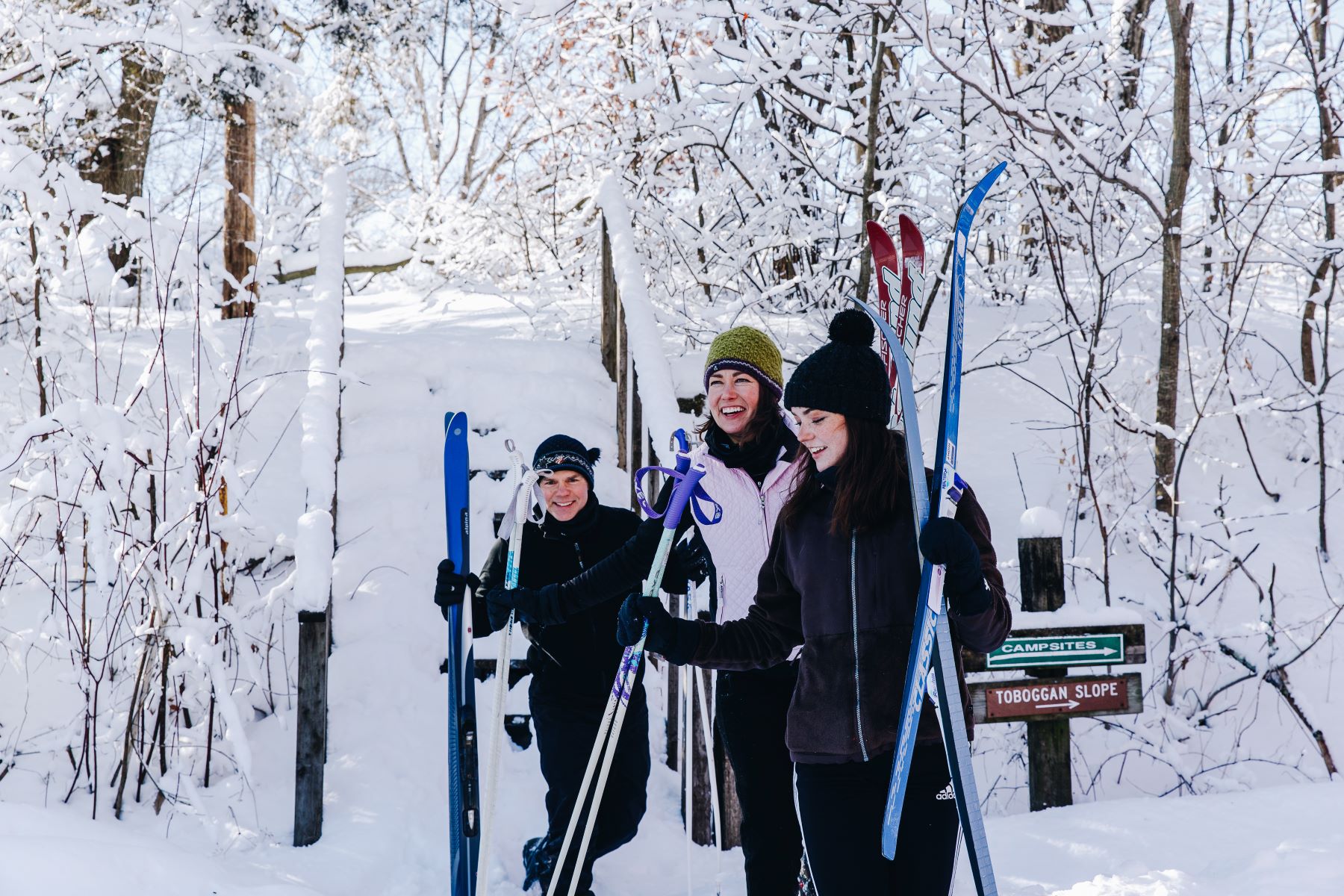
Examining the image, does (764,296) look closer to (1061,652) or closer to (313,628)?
(1061,652)

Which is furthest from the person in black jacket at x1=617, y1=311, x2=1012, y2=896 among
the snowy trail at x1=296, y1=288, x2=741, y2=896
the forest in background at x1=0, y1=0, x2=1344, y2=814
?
the forest in background at x1=0, y1=0, x2=1344, y2=814

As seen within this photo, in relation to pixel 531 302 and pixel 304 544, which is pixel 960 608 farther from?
pixel 531 302

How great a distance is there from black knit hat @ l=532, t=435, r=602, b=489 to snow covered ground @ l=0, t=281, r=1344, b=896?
1.22 m

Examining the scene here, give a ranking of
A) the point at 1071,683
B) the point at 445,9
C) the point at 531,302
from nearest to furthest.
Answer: the point at 1071,683 → the point at 531,302 → the point at 445,9

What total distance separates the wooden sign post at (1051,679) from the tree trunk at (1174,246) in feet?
5.69

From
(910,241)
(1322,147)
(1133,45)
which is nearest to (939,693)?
(910,241)

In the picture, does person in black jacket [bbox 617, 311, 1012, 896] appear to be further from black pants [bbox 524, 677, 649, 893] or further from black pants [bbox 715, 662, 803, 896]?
black pants [bbox 524, 677, 649, 893]

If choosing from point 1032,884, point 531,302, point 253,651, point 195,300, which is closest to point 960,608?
point 1032,884

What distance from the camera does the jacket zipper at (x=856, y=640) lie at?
2.03 metres

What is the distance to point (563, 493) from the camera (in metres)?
3.13

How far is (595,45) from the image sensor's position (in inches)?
295

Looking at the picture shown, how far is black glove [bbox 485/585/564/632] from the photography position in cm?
284

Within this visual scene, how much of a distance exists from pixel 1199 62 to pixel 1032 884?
6484 mm

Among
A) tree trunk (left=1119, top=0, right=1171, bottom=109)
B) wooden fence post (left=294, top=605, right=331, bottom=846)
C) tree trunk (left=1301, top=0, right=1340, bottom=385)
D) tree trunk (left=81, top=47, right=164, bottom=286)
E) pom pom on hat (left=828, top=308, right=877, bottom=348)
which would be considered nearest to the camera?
pom pom on hat (left=828, top=308, right=877, bottom=348)
